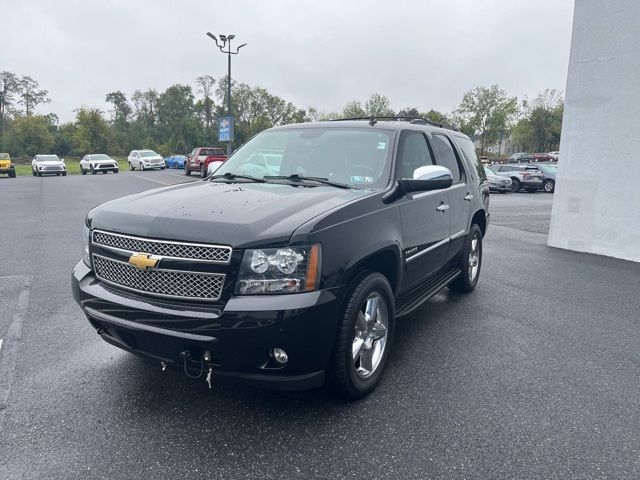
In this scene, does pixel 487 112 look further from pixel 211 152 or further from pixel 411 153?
pixel 411 153

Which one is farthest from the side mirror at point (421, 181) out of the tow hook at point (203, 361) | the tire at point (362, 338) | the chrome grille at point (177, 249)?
the tow hook at point (203, 361)

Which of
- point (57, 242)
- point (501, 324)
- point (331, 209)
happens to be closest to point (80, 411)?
point (331, 209)

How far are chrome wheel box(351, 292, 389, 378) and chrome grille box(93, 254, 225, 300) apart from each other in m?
0.97

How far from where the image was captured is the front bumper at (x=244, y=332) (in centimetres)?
252

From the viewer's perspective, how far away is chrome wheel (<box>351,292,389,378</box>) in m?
3.12

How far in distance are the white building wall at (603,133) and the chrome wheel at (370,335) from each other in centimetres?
652

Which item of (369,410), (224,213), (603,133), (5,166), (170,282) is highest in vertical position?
(603,133)

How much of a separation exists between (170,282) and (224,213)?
50 centimetres

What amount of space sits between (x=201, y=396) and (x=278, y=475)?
968mm

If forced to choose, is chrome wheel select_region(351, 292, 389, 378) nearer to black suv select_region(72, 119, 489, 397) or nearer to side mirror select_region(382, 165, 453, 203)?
black suv select_region(72, 119, 489, 397)

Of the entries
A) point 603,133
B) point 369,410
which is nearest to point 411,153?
point 369,410

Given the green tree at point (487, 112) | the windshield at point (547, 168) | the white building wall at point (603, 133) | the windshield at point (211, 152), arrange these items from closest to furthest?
the white building wall at point (603, 133) < the windshield at point (547, 168) < the windshield at point (211, 152) < the green tree at point (487, 112)

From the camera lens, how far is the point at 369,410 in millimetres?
3045

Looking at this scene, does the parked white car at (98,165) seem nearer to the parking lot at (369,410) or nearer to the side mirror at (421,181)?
the parking lot at (369,410)
